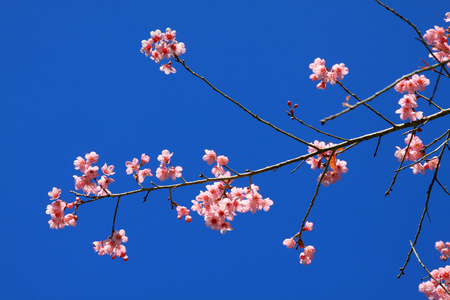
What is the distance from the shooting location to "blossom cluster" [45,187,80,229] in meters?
4.09

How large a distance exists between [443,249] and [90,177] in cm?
404

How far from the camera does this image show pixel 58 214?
13.5 feet

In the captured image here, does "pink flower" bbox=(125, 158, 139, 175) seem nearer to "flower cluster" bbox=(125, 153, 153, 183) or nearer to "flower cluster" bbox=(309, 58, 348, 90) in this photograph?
"flower cluster" bbox=(125, 153, 153, 183)

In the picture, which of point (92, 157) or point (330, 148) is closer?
point (330, 148)

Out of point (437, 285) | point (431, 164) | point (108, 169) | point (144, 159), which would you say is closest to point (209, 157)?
point (144, 159)

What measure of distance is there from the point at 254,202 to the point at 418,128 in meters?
1.61

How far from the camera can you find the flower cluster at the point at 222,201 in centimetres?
384

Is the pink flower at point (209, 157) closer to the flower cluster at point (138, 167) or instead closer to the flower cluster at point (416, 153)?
the flower cluster at point (138, 167)

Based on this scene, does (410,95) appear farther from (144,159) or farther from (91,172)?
(91,172)

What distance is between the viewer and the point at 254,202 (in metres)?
3.98

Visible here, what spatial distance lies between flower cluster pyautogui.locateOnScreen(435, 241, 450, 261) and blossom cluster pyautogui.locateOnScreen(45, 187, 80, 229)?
161 inches

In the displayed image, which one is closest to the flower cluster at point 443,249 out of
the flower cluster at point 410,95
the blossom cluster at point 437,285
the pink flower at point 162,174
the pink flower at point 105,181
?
the blossom cluster at point 437,285

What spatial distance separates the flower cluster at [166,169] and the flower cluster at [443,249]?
10.5 ft

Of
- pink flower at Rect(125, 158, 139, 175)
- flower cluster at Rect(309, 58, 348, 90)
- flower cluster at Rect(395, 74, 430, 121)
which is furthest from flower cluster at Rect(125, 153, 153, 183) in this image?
flower cluster at Rect(395, 74, 430, 121)
